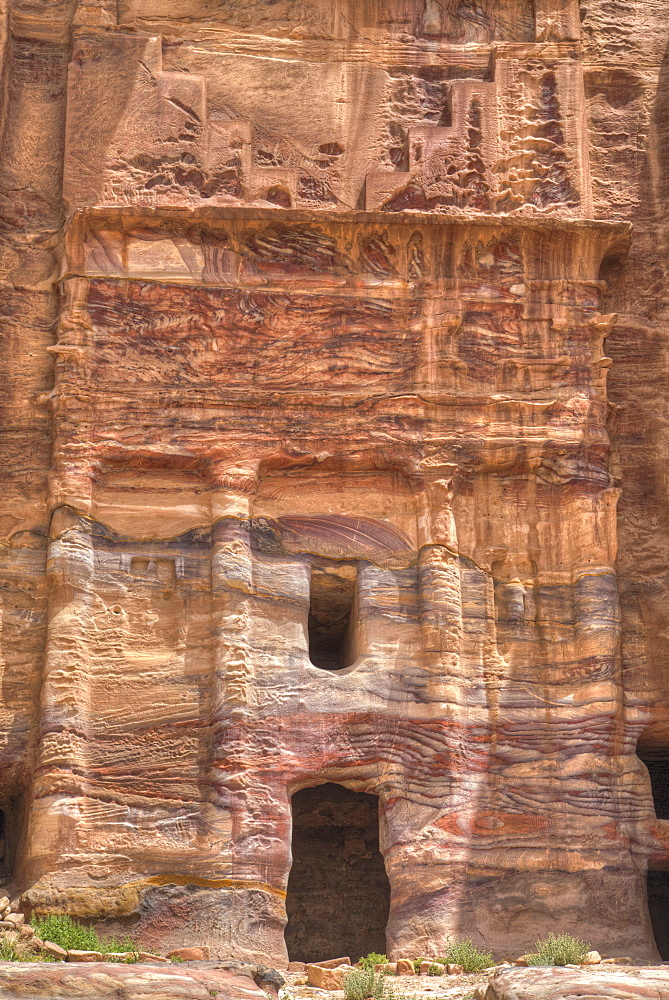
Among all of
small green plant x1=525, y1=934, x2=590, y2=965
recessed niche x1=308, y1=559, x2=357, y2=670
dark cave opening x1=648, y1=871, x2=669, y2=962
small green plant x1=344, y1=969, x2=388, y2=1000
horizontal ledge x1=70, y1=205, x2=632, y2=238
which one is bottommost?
small green plant x1=344, y1=969, x2=388, y2=1000

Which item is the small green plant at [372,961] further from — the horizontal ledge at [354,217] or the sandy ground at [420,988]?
the horizontal ledge at [354,217]

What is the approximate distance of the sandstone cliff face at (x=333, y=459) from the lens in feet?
46.9

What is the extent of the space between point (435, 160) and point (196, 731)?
621 centimetres

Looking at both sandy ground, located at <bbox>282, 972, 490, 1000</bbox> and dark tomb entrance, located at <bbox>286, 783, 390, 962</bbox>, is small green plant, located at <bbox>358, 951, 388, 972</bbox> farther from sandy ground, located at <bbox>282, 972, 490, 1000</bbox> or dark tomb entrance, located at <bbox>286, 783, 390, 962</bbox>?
dark tomb entrance, located at <bbox>286, 783, 390, 962</bbox>

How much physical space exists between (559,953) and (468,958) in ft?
3.02

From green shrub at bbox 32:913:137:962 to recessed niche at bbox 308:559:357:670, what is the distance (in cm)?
352

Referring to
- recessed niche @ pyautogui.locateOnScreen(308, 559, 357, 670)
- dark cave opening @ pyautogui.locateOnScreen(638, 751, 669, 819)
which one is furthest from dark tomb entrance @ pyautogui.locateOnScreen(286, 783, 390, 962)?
dark cave opening @ pyautogui.locateOnScreen(638, 751, 669, 819)

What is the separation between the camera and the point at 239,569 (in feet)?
49.3

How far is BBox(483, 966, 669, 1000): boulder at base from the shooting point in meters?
10.8

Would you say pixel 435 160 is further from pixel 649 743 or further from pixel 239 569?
pixel 649 743

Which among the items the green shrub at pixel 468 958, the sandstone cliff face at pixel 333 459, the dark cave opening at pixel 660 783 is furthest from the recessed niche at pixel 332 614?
the dark cave opening at pixel 660 783

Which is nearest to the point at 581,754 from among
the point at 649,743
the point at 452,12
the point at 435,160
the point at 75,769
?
the point at 649,743

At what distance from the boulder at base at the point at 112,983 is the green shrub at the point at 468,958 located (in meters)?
2.39

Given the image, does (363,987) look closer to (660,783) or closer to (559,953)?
(559,953)
